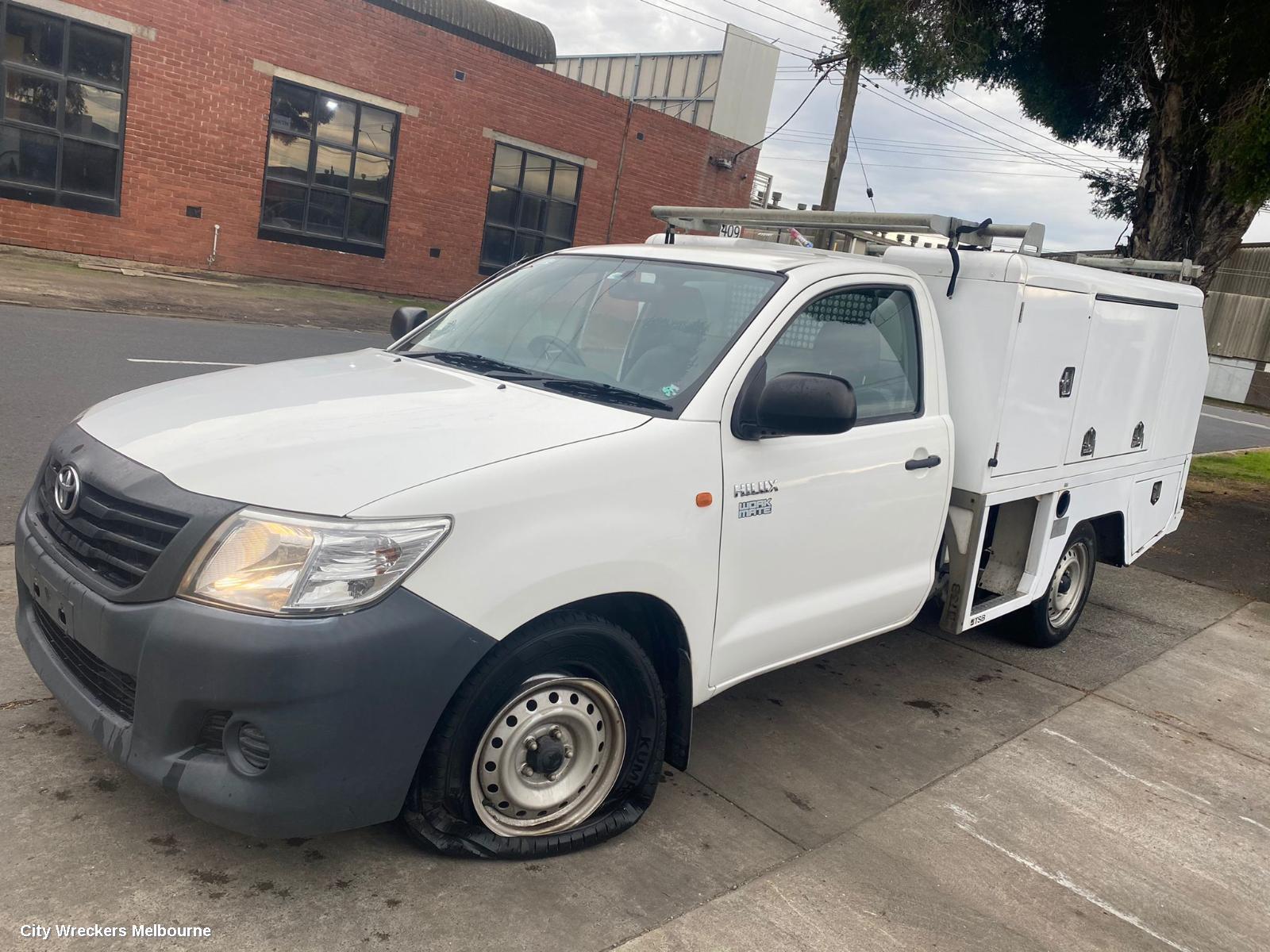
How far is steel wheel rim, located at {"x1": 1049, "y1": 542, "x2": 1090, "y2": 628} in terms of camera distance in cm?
593

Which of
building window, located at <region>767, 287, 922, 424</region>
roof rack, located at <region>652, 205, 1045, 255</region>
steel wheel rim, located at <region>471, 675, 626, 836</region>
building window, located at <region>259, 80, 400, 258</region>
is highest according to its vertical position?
building window, located at <region>259, 80, 400, 258</region>

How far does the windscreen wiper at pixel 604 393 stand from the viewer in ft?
11.1

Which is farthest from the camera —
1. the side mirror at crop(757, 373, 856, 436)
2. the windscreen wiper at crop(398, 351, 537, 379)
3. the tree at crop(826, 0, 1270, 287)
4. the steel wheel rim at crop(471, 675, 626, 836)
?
the tree at crop(826, 0, 1270, 287)

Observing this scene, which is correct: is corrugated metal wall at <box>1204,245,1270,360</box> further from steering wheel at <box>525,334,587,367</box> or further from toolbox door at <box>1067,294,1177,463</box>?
steering wheel at <box>525,334,587,367</box>

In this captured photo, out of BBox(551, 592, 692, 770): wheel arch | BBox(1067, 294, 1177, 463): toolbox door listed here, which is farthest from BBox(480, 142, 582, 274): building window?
BBox(551, 592, 692, 770): wheel arch

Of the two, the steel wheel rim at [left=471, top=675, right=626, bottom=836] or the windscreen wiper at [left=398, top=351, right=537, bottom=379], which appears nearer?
the steel wheel rim at [left=471, top=675, right=626, bottom=836]

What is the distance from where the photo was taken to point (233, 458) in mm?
2766

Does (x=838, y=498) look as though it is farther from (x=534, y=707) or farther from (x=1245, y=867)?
(x=1245, y=867)

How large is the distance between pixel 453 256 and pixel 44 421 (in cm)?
1613

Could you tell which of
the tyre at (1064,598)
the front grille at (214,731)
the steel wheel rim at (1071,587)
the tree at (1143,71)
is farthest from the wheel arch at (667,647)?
the tree at (1143,71)

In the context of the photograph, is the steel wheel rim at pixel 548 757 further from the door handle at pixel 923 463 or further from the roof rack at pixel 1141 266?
the roof rack at pixel 1141 266

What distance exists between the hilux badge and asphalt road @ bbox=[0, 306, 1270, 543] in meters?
3.79

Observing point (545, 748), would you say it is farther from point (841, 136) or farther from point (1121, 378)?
point (841, 136)

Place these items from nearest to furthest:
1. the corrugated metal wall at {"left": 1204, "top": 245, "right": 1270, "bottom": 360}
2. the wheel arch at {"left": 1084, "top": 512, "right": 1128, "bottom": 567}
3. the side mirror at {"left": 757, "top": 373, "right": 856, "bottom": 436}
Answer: the side mirror at {"left": 757, "top": 373, "right": 856, "bottom": 436}
the wheel arch at {"left": 1084, "top": 512, "right": 1128, "bottom": 567}
the corrugated metal wall at {"left": 1204, "top": 245, "right": 1270, "bottom": 360}
